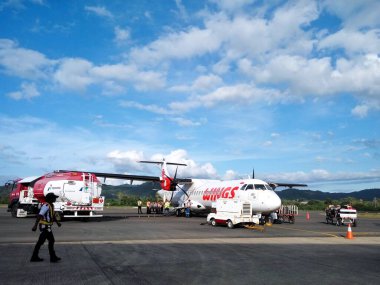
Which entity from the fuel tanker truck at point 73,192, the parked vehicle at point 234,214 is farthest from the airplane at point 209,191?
the fuel tanker truck at point 73,192

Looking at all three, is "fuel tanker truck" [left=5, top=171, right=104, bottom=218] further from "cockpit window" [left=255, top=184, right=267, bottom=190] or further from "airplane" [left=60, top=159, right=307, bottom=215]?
"cockpit window" [left=255, top=184, right=267, bottom=190]

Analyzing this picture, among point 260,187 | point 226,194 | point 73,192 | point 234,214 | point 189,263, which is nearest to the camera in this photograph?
point 189,263

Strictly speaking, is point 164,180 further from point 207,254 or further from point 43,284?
point 43,284

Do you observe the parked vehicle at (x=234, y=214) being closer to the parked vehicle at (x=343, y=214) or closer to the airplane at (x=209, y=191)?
the airplane at (x=209, y=191)

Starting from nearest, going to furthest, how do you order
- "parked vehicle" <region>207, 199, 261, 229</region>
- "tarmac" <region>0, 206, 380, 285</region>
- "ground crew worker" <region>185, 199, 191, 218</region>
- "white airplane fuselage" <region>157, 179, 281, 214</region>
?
"tarmac" <region>0, 206, 380, 285</region>, "parked vehicle" <region>207, 199, 261, 229</region>, "white airplane fuselage" <region>157, 179, 281, 214</region>, "ground crew worker" <region>185, 199, 191, 218</region>

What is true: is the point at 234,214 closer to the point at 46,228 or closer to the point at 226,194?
the point at 226,194

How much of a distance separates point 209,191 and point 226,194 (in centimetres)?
432

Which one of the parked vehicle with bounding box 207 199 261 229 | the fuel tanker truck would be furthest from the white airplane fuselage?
the fuel tanker truck

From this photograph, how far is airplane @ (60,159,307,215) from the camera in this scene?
24.6 m

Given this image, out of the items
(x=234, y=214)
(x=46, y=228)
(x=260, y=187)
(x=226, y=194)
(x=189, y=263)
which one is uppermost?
(x=260, y=187)

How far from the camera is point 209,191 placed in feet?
109

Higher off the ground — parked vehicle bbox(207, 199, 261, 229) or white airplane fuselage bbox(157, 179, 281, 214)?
white airplane fuselage bbox(157, 179, 281, 214)

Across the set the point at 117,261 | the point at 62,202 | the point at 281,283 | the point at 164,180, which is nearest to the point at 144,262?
the point at 117,261

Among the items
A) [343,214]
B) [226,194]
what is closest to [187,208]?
[226,194]
